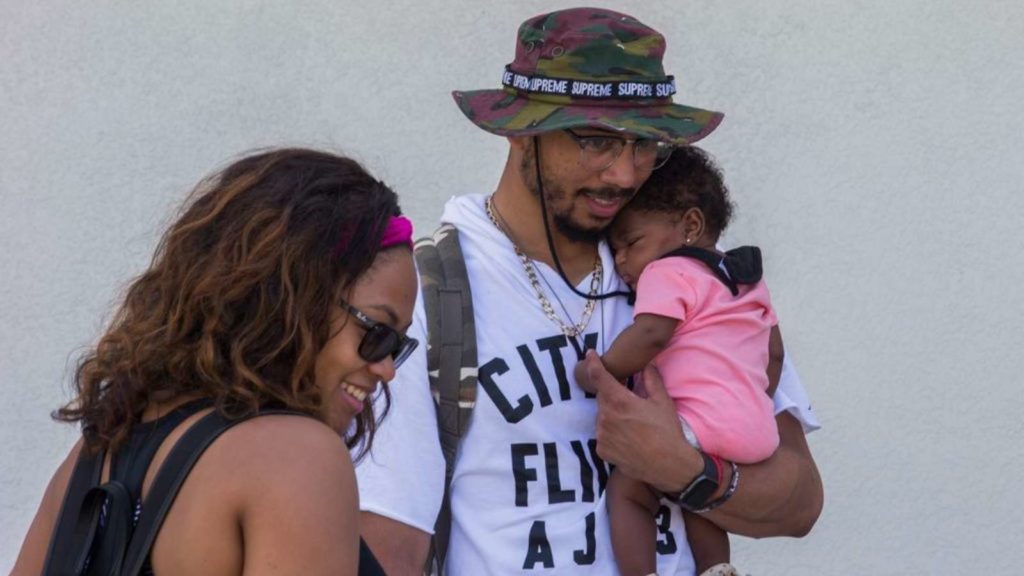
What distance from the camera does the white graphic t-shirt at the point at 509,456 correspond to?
8.67ft

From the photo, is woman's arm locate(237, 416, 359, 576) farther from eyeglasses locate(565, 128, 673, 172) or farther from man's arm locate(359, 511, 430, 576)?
eyeglasses locate(565, 128, 673, 172)

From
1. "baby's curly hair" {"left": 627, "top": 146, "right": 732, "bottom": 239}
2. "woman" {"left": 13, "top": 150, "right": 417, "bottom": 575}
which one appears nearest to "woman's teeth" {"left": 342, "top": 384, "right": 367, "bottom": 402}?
"woman" {"left": 13, "top": 150, "right": 417, "bottom": 575}

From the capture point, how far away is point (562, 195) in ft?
9.47

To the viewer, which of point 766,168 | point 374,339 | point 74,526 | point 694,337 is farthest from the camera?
point 766,168

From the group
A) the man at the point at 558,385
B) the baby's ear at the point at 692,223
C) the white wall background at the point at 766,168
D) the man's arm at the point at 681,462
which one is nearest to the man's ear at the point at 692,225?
the baby's ear at the point at 692,223

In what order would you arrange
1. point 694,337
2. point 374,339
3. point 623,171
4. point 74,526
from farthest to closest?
point 694,337 → point 623,171 → point 374,339 → point 74,526

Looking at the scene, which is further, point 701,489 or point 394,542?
point 701,489

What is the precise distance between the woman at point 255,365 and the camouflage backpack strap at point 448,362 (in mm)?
657

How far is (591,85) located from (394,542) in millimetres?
908

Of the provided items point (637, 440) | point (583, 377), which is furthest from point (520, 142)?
point (637, 440)

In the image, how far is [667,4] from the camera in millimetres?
4723

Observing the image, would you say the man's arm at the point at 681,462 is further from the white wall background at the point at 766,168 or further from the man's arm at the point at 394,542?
the white wall background at the point at 766,168

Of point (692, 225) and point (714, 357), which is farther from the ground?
point (692, 225)

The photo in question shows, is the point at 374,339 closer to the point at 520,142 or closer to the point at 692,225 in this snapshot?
the point at 520,142
